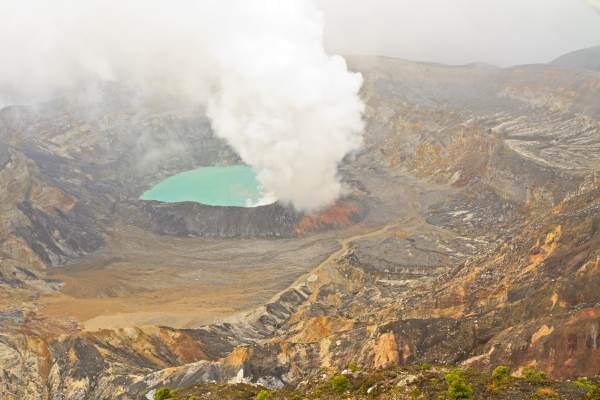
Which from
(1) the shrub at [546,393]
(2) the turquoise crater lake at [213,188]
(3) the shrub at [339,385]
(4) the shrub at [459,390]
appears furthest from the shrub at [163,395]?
(2) the turquoise crater lake at [213,188]

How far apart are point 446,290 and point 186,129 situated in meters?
133

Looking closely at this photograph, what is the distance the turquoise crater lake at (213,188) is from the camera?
12662cm

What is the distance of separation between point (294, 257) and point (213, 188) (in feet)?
169

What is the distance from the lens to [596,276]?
42812 mm

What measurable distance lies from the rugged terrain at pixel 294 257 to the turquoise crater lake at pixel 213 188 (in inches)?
293

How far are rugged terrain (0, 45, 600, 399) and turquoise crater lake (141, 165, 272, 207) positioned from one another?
744 cm

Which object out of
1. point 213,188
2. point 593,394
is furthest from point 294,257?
point 593,394

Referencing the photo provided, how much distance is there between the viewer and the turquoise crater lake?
127m

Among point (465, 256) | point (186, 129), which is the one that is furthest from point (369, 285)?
point (186, 129)

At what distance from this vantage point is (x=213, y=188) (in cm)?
14000

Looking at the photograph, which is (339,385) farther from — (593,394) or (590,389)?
(593,394)

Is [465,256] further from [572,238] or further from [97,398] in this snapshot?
[97,398]

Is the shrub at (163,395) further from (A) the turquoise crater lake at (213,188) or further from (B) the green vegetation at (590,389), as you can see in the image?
(A) the turquoise crater lake at (213,188)

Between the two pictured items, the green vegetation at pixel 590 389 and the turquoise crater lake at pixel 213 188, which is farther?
the turquoise crater lake at pixel 213 188
